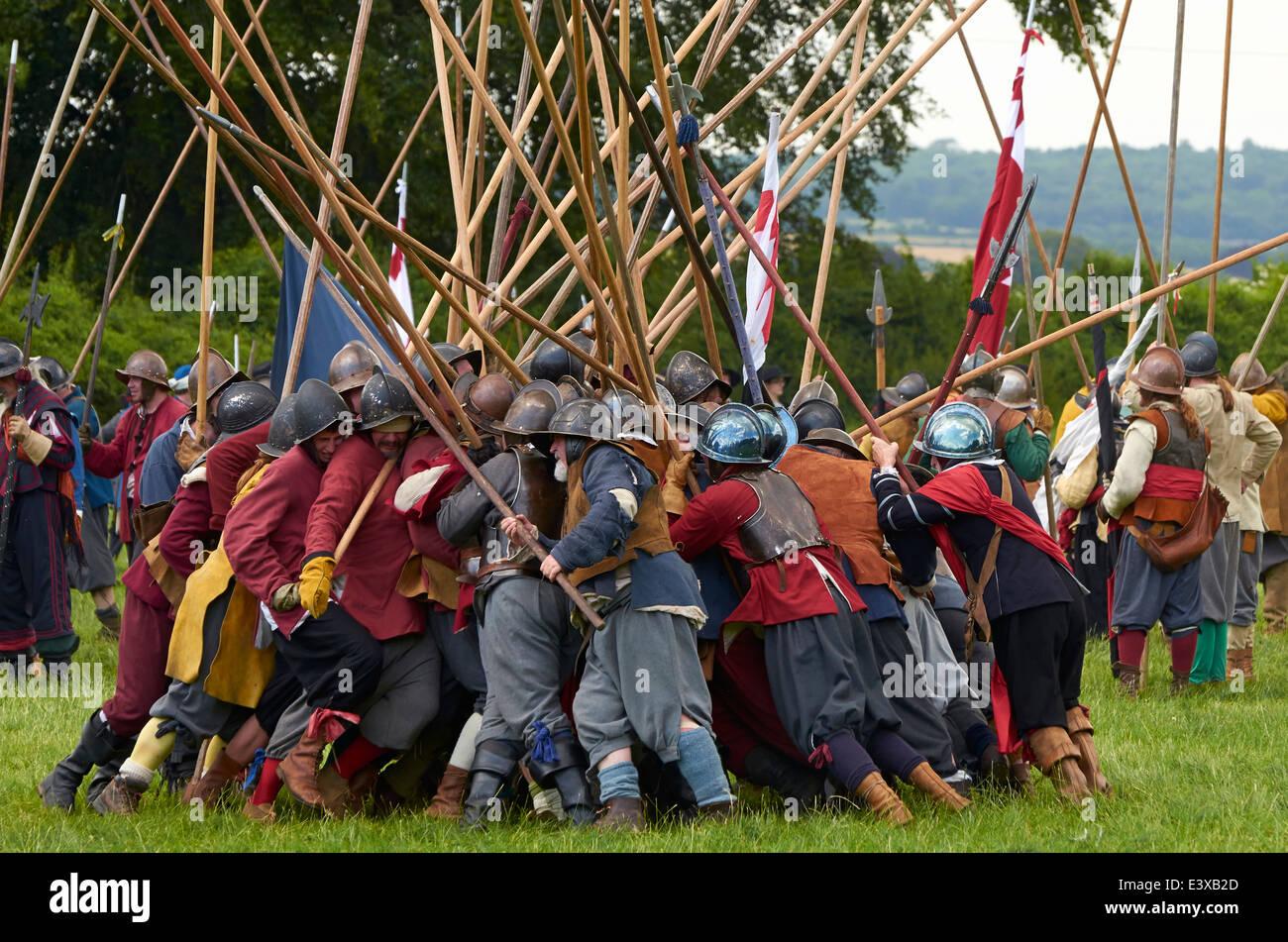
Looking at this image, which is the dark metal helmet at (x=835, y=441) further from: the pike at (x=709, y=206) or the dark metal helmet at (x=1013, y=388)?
the dark metal helmet at (x=1013, y=388)

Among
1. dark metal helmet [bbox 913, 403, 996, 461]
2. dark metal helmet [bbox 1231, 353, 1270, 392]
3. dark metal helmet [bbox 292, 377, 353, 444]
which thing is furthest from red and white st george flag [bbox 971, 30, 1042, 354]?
dark metal helmet [bbox 1231, 353, 1270, 392]

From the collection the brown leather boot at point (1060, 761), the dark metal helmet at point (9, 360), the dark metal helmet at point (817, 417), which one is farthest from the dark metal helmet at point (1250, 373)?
the dark metal helmet at point (9, 360)

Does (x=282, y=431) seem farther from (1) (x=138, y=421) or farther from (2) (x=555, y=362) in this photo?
(1) (x=138, y=421)

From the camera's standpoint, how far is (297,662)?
21.6ft

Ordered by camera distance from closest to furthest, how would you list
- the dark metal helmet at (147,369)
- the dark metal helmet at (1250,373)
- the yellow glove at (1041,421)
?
the yellow glove at (1041,421) → the dark metal helmet at (147,369) → the dark metal helmet at (1250,373)

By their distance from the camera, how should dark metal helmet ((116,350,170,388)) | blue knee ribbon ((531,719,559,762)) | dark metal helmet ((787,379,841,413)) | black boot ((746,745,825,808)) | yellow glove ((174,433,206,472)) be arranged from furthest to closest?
dark metal helmet ((116,350,170,388)), dark metal helmet ((787,379,841,413)), yellow glove ((174,433,206,472)), black boot ((746,745,825,808)), blue knee ribbon ((531,719,559,762))

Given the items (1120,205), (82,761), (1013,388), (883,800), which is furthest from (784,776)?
(1120,205)

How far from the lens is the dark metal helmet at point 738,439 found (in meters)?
6.65

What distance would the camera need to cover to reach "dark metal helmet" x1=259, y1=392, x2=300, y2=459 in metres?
6.89

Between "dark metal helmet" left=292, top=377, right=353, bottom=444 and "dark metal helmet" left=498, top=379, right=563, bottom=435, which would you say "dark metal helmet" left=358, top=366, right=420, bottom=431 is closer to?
"dark metal helmet" left=292, top=377, right=353, bottom=444

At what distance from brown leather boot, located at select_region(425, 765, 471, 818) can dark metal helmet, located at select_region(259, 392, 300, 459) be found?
151 cm

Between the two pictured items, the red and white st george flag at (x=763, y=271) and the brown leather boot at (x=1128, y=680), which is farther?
the brown leather boot at (x=1128, y=680)

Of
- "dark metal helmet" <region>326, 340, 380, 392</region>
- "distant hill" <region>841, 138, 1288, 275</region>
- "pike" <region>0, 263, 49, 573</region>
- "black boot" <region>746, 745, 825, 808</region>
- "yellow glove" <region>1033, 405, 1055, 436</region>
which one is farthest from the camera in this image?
"distant hill" <region>841, 138, 1288, 275</region>

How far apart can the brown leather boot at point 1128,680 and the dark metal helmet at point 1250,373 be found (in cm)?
231
